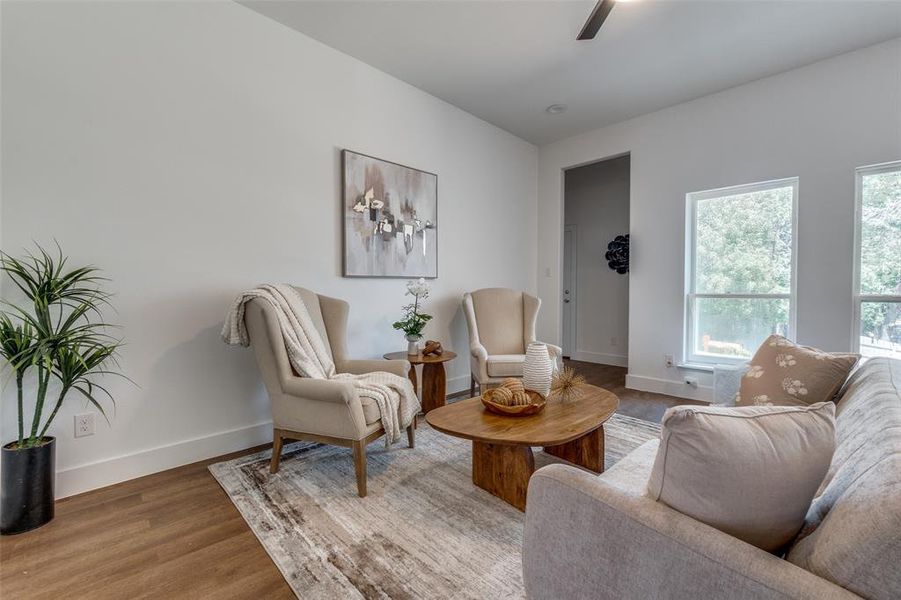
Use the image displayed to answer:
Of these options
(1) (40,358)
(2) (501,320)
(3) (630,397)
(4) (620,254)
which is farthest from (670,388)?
(1) (40,358)

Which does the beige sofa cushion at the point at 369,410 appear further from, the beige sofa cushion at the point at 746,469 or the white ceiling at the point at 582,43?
the white ceiling at the point at 582,43

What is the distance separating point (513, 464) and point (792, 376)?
121 centimetres

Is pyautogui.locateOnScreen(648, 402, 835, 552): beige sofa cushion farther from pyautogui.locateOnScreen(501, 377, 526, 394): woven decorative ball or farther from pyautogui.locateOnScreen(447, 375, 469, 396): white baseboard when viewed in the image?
pyautogui.locateOnScreen(447, 375, 469, 396): white baseboard

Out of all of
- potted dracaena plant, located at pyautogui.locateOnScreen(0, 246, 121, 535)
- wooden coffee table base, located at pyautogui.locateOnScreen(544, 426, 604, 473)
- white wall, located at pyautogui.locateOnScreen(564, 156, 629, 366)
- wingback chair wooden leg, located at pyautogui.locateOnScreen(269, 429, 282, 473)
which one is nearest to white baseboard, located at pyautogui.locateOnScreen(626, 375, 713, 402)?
white wall, located at pyautogui.locateOnScreen(564, 156, 629, 366)

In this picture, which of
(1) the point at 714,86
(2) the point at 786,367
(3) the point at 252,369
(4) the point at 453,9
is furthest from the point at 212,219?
(1) the point at 714,86

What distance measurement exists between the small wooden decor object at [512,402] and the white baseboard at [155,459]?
5.26ft

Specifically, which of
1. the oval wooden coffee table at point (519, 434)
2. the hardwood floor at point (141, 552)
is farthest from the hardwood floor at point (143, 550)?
the oval wooden coffee table at point (519, 434)

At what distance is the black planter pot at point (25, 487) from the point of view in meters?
1.57

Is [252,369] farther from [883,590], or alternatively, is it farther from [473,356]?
[883,590]

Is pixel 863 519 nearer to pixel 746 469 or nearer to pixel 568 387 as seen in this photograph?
pixel 746 469

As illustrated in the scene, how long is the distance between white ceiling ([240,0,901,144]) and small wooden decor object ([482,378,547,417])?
230 centimetres

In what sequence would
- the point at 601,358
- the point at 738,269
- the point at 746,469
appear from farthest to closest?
1. the point at 601,358
2. the point at 738,269
3. the point at 746,469

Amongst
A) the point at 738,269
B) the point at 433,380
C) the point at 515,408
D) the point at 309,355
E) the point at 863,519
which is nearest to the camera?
the point at 863,519

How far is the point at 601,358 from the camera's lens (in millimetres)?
5367
